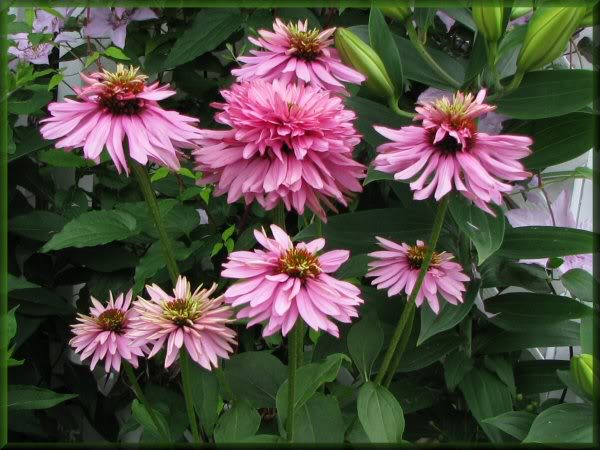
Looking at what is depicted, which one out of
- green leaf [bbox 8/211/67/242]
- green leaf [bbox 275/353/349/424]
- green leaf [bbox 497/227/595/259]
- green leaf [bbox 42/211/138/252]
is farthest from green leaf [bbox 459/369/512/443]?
green leaf [bbox 8/211/67/242]

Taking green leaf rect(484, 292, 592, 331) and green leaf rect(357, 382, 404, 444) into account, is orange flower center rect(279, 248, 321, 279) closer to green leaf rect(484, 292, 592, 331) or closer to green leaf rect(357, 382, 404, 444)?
green leaf rect(357, 382, 404, 444)

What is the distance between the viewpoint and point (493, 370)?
758 millimetres

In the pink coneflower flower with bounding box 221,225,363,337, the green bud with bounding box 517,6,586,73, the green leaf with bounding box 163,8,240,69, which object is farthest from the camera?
the green leaf with bounding box 163,8,240,69

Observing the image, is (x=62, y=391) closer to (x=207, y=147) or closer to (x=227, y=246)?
(x=227, y=246)

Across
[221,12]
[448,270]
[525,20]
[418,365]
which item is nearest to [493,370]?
[418,365]

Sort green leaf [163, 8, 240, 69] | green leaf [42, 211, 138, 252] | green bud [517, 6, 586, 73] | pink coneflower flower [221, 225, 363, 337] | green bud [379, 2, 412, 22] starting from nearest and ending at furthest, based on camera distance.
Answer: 1. pink coneflower flower [221, 225, 363, 337]
2. green bud [517, 6, 586, 73]
3. green bud [379, 2, 412, 22]
4. green leaf [42, 211, 138, 252]
5. green leaf [163, 8, 240, 69]

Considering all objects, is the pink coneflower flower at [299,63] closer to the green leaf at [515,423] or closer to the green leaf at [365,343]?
the green leaf at [365,343]

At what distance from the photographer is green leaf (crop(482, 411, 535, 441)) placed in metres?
0.67

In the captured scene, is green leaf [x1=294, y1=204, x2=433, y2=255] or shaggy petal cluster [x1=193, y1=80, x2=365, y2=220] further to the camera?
green leaf [x1=294, y1=204, x2=433, y2=255]

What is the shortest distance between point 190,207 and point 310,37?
0.33 meters

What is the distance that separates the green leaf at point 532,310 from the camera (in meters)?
0.72

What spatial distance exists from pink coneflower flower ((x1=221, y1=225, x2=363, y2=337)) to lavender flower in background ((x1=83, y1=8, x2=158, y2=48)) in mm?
549

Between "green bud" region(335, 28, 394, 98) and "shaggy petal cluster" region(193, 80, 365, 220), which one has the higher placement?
"green bud" region(335, 28, 394, 98)

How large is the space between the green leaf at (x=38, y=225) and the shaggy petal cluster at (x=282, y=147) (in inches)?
17.8
